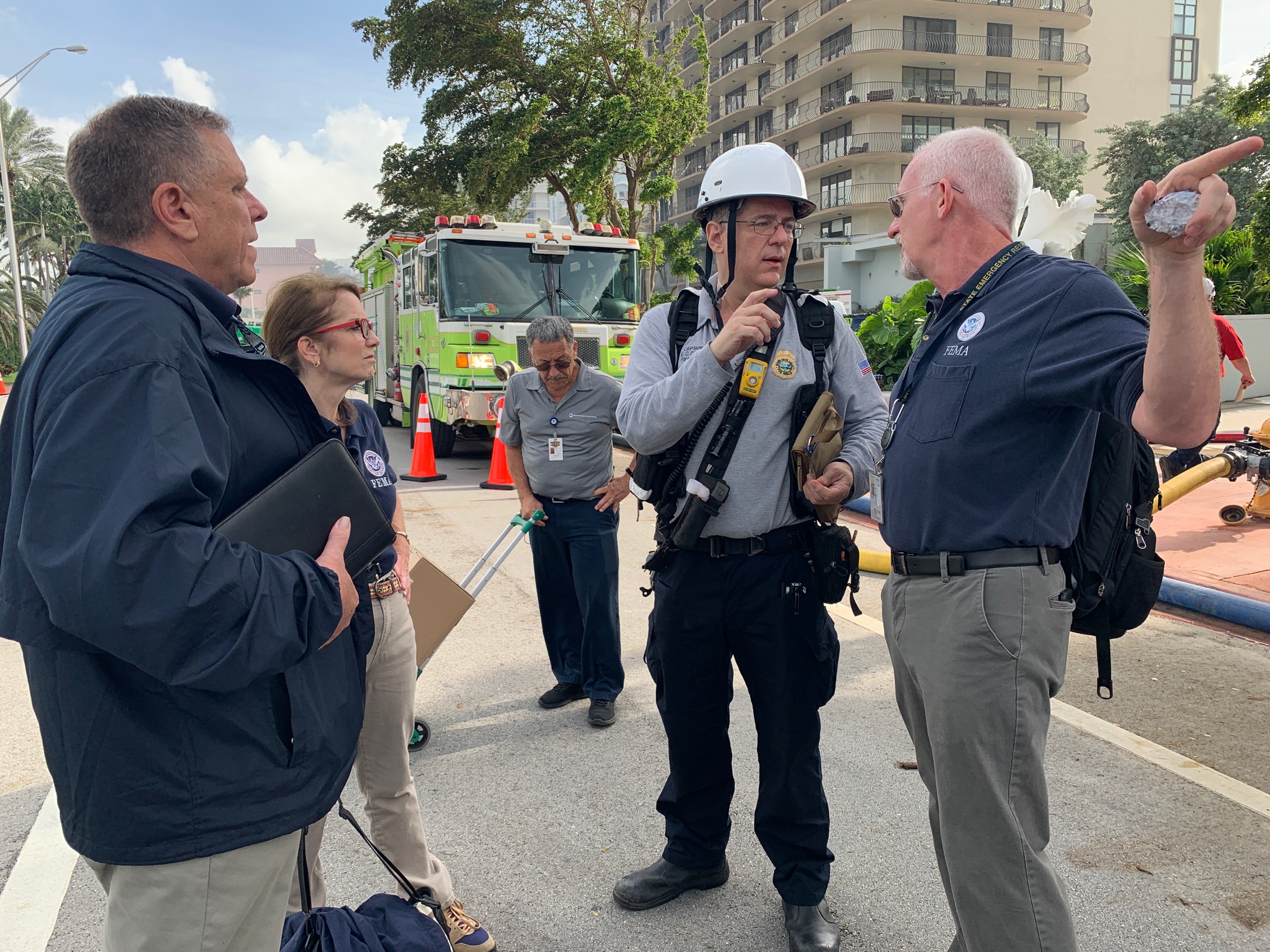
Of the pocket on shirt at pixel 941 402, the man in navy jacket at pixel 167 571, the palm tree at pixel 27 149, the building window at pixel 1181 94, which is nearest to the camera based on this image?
the man in navy jacket at pixel 167 571

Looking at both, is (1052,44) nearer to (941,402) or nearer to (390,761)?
(941,402)

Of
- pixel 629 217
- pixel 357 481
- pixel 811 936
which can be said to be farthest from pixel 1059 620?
pixel 629 217

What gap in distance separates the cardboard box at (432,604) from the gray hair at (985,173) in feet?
7.58

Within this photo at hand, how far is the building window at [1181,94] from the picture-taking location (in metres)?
59.1

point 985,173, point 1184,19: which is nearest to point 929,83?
point 1184,19

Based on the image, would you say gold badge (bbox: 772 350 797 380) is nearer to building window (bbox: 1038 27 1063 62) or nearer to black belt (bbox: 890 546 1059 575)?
black belt (bbox: 890 546 1059 575)

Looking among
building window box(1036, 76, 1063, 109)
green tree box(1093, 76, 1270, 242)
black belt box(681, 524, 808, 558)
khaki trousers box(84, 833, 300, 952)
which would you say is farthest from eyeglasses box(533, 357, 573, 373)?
building window box(1036, 76, 1063, 109)

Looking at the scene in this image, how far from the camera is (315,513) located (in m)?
1.56

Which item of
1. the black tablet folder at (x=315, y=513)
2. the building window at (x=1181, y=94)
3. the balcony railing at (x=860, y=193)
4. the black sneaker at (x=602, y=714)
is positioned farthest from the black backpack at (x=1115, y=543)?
the building window at (x=1181, y=94)

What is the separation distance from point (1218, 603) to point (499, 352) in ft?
27.1

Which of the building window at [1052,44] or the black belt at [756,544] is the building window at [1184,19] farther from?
the black belt at [756,544]

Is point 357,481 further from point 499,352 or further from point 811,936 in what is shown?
point 499,352

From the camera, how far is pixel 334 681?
1636 mm

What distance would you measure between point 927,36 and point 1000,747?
56741 millimetres
